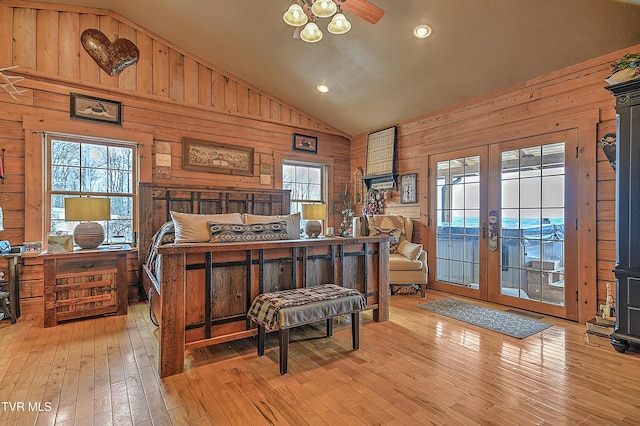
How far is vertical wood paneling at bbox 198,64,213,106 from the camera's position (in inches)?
183

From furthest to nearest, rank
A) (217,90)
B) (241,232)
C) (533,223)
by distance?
(217,90), (533,223), (241,232)

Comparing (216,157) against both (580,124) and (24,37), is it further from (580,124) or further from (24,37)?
(580,124)

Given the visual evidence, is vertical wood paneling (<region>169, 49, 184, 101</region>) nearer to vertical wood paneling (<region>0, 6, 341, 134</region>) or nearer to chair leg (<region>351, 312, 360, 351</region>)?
vertical wood paneling (<region>0, 6, 341, 134</region>)

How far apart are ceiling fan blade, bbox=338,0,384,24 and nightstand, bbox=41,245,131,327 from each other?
10.9 ft

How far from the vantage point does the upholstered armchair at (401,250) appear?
4.38m

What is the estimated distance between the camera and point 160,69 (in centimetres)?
435

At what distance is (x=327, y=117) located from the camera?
565cm

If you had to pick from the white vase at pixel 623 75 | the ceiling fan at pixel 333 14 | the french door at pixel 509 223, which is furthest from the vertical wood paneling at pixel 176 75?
the white vase at pixel 623 75

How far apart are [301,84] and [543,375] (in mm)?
4475

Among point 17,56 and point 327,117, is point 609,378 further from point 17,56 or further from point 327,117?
point 17,56

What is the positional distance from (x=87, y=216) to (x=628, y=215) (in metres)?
5.11

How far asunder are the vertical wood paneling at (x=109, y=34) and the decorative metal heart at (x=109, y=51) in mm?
48

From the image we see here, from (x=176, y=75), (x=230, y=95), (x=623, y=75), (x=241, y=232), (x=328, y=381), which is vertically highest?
(x=176, y=75)

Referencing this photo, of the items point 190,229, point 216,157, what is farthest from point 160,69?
point 190,229
